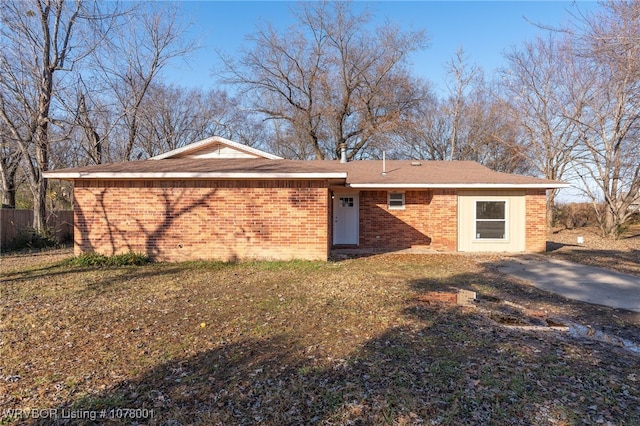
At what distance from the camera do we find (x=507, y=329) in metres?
4.76

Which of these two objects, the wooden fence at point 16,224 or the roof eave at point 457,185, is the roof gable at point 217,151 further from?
the wooden fence at point 16,224

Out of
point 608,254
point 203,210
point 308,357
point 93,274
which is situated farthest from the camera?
point 608,254

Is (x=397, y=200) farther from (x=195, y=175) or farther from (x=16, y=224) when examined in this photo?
(x=16, y=224)

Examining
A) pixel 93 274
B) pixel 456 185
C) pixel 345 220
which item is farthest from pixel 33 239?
pixel 456 185

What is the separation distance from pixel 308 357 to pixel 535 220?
11.3 m

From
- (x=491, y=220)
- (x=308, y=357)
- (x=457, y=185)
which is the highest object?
(x=457, y=185)

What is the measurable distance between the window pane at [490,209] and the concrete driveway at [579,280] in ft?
6.86

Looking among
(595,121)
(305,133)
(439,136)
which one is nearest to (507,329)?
(595,121)

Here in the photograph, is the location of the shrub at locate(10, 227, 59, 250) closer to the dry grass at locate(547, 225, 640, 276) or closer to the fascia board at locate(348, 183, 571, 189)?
the fascia board at locate(348, 183, 571, 189)

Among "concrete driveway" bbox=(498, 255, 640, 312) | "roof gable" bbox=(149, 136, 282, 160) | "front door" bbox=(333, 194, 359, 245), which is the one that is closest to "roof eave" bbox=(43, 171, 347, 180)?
"roof gable" bbox=(149, 136, 282, 160)

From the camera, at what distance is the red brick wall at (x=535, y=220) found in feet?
40.3

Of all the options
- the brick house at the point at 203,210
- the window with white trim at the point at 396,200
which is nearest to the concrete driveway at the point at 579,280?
the window with white trim at the point at 396,200

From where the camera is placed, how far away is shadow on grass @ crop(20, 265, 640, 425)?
2838 millimetres

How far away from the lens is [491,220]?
1251 centimetres
